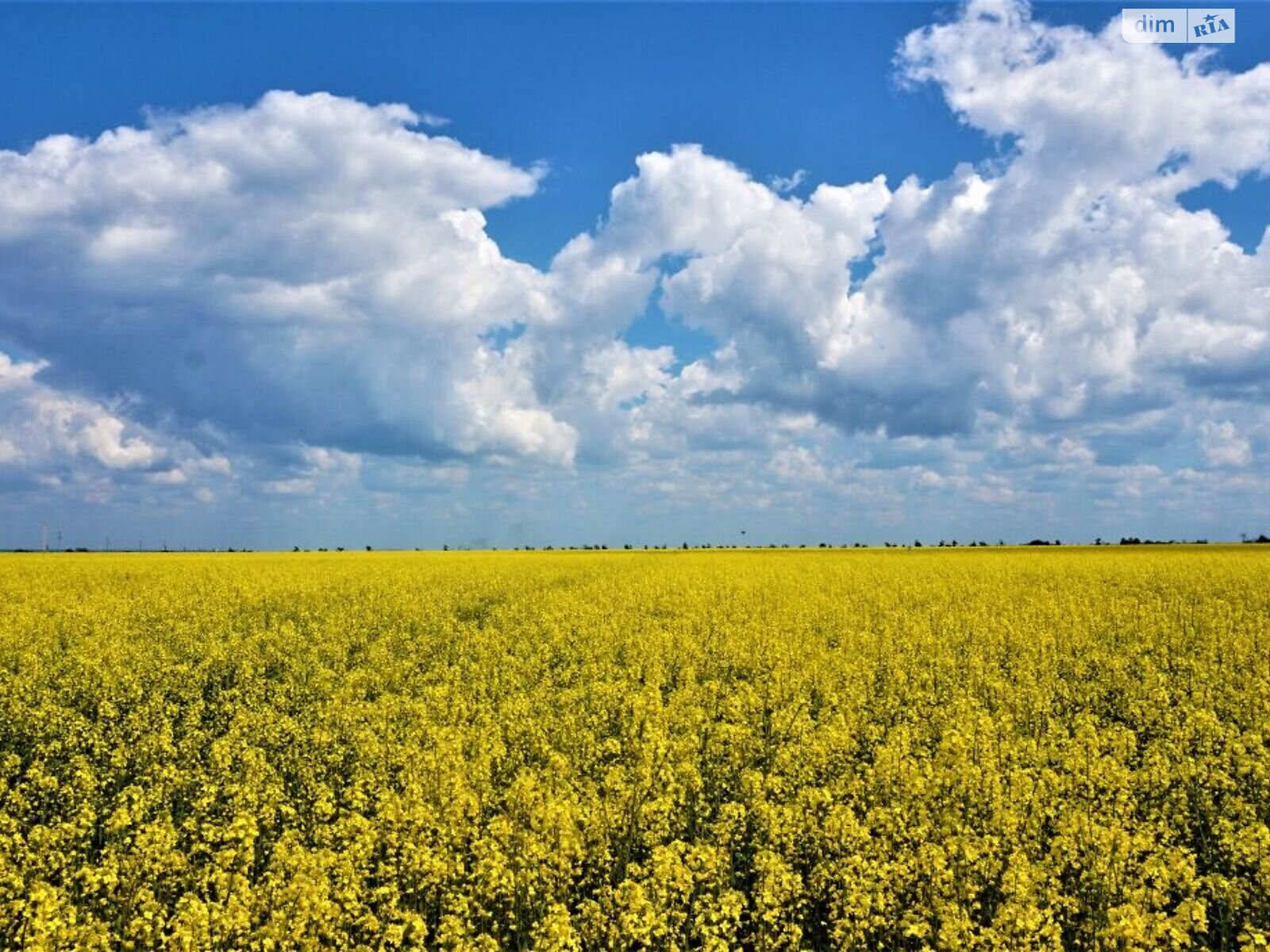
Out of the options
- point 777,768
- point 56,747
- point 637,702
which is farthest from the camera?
point 637,702

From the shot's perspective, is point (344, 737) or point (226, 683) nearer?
point (344, 737)

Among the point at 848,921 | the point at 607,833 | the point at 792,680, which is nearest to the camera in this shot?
the point at 848,921

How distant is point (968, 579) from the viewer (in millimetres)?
34094

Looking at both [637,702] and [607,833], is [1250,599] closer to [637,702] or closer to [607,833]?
[637,702]

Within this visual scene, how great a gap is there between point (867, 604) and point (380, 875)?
2091cm

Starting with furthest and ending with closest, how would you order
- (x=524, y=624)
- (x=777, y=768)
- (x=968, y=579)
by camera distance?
1. (x=968, y=579)
2. (x=524, y=624)
3. (x=777, y=768)

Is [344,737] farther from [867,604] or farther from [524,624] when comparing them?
[867,604]

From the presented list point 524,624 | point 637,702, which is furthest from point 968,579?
point 637,702

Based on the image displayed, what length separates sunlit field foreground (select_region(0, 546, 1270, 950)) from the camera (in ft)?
22.4

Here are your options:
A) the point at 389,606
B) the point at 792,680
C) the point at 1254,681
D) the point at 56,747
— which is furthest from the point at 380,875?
the point at 389,606

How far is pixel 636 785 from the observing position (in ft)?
31.2

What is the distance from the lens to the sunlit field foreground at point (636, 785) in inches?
269

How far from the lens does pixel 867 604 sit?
25.9 m

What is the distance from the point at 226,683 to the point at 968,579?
2862 cm
